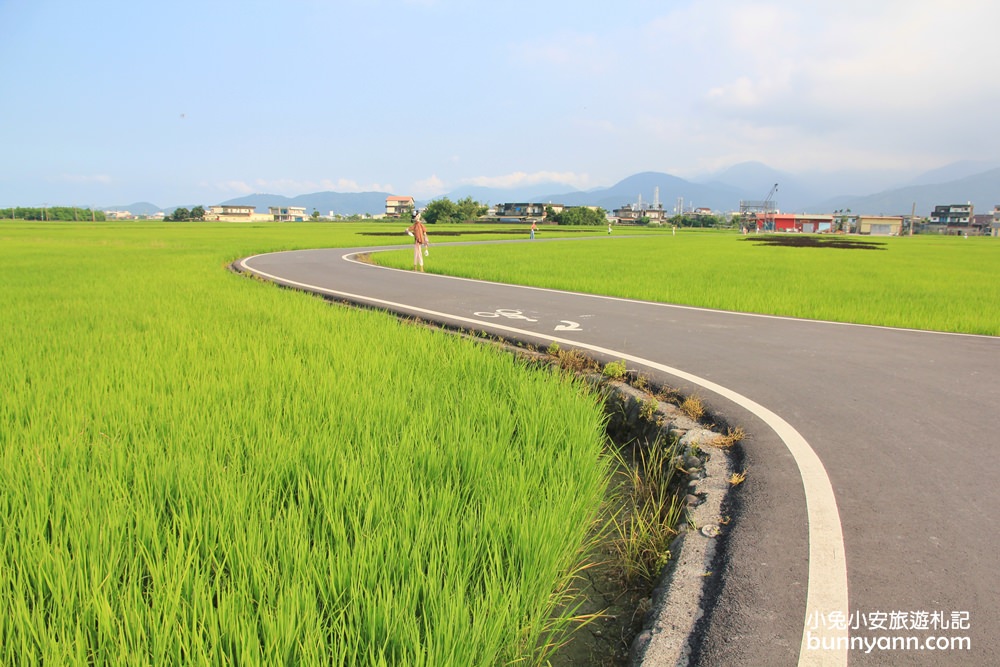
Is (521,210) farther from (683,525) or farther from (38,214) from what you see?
(683,525)

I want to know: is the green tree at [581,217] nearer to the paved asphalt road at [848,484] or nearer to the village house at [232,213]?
the village house at [232,213]

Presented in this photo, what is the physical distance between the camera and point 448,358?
5.27 m

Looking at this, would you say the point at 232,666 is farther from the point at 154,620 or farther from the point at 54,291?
the point at 54,291

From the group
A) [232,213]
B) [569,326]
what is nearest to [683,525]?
[569,326]

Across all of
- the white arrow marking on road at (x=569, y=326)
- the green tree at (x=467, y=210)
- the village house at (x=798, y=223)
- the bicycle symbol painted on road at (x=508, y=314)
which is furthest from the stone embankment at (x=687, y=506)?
the village house at (x=798, y=223)

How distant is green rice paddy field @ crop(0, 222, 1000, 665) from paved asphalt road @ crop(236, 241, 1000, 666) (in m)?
0.83

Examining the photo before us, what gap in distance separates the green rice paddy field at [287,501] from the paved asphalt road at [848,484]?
833mm

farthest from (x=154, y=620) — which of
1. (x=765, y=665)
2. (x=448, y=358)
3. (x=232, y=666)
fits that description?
(x=448, y=358)

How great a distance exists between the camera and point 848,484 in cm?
300

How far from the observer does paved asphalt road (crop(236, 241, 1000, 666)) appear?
1.97 meters

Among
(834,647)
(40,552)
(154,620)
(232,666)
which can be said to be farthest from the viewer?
(40,552)

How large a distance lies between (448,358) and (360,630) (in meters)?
3.60

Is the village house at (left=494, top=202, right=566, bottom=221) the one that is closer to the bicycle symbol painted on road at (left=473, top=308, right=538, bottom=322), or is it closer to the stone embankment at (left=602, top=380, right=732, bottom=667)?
the bicycle symbol painted on road at (left=473, top=308, right=538, bottom=322)

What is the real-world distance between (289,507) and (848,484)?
282 cm
